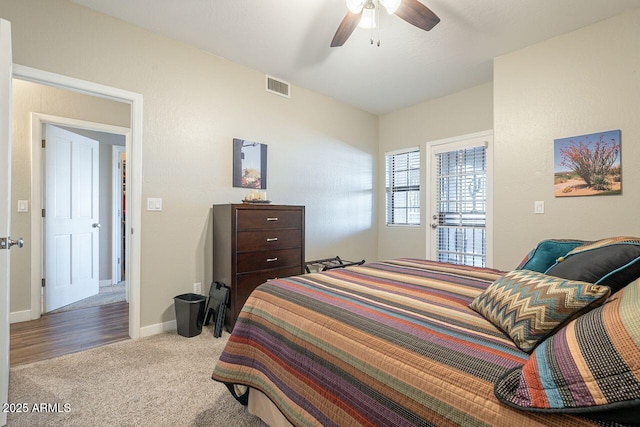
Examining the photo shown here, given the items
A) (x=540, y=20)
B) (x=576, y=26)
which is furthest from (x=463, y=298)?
(x=576, y=26)

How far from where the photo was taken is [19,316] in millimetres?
2965

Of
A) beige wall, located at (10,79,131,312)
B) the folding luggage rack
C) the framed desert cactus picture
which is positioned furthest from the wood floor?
the framed desert cactus picture

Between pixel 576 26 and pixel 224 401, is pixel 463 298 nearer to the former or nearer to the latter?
pixel 224 401

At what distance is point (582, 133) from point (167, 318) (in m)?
4.10

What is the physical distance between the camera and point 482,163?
12.4 ft

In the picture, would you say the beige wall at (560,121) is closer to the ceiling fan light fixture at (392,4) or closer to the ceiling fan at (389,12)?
the ceiling fan at (389,12)

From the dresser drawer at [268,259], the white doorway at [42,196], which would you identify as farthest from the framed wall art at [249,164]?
the white doorway at [42,196]

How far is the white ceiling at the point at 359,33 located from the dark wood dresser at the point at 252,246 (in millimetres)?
1567

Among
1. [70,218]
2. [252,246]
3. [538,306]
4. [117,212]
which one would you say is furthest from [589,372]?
[117,212]

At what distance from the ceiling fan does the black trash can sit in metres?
2.56

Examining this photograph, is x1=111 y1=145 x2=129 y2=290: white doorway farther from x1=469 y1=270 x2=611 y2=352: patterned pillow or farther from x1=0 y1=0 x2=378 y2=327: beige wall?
x1=469 y1=270 x2=611 y2=352: patterned pillow

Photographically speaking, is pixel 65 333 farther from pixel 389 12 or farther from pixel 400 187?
→ pixel 400 187

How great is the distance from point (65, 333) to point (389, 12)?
12.2 feet

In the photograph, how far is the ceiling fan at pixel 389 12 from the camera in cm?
193
